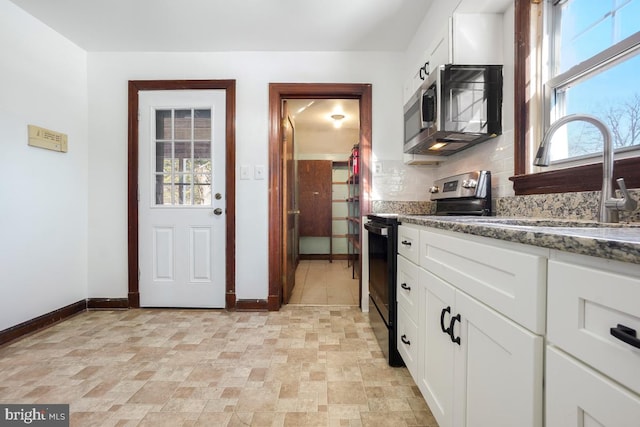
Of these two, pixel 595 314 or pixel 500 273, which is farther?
pixel 500 273

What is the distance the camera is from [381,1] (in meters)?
1.93

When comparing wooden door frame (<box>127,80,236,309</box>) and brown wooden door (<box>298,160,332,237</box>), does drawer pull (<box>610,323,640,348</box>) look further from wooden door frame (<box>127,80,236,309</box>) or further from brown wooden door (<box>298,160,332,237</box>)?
brown wooden door (<box>298,160,332,237</box>)

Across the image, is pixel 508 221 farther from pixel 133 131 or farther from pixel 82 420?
pixel 133 131

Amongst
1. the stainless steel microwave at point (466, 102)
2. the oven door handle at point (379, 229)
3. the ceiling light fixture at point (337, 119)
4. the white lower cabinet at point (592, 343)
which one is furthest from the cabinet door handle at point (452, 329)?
the ceiling light fixture at point (337, 119)

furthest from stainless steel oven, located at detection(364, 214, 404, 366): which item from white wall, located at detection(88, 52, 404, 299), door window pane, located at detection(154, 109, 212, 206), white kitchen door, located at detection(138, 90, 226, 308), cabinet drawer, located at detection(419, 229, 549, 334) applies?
door window pane, located at detection(154, 109, 212, 206)

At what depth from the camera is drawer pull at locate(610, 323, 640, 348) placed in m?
0.39

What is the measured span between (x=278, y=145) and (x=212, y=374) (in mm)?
1815

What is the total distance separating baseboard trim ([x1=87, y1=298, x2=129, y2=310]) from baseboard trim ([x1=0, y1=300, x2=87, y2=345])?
2.0 inches

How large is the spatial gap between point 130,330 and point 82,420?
99 centimetres

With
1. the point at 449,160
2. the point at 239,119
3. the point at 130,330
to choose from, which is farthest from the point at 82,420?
the point at 449,160

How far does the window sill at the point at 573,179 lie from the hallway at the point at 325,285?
179 centimetres

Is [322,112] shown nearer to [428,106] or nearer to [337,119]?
[337,119]

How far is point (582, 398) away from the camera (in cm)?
48

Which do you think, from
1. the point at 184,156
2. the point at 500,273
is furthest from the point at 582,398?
the point at 184,156
